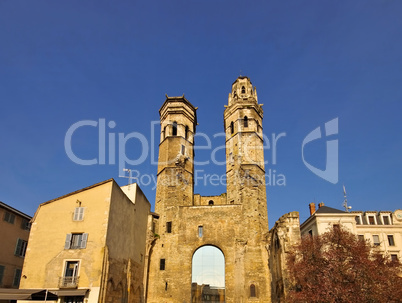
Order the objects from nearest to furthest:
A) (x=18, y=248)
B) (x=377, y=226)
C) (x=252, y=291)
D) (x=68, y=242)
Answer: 1. (x=68, y=242)
2. (x=18, y=248)
3. (x=252, y=291)
4. (x=377, y=226)

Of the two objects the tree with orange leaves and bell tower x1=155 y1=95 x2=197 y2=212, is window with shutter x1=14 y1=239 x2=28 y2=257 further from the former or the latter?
the tree with orange leaves

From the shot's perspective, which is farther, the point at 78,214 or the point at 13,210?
the point at 13,210

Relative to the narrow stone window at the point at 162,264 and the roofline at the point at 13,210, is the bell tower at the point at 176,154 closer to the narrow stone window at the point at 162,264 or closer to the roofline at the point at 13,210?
the narrow stone window at the point at 162,264

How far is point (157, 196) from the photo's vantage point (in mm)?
36281

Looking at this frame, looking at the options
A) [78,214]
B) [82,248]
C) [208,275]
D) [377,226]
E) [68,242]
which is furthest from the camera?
[377,226]

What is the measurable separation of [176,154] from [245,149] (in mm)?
7852

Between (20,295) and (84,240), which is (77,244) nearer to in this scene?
(84,240)

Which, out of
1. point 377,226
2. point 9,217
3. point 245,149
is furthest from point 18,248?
point 377,226

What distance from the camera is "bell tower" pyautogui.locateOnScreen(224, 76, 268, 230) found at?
113 feet

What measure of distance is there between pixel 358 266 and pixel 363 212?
18.5 meters

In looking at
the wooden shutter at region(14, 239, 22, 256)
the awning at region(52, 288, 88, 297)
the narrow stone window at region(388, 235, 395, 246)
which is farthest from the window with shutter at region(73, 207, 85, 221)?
the narrow stone window at region(388, 235, 395, 246)

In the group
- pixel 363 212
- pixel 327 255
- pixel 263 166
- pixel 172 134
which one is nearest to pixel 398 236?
pixel 363 212

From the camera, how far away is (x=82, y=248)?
21469 mm

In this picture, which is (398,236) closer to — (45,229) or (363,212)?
(363,212)
